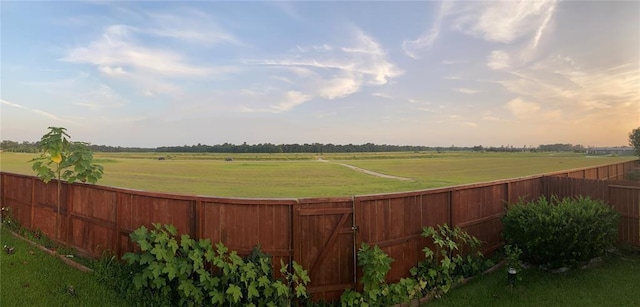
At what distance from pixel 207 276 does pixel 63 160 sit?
178 inches

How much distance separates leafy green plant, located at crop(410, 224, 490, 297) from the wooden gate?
1.23 metres

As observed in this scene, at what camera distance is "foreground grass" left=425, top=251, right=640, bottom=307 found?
4840 millimetres

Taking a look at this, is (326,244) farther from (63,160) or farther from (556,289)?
(63,160)

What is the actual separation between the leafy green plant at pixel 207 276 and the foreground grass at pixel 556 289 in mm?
2311

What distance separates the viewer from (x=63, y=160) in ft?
21.2

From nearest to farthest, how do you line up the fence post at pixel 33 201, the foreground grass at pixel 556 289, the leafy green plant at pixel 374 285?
the leafy green plant at pixel 374 285, the foreground grass at pixel 556 289, the fence post at pixel 33 201

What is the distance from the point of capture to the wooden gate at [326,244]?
4602mm

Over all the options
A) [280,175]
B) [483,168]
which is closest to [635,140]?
[483,168]

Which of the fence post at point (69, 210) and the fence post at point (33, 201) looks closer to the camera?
the fence post at point (69, 210)

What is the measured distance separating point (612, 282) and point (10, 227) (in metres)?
12.7

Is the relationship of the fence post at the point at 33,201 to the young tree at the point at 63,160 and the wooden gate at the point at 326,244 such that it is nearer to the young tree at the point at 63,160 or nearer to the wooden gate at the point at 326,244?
the young tree at the point at 63,160

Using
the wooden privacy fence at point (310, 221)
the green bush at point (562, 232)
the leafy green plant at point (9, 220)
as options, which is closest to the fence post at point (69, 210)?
the wooden privacy fence at point (310, 221)

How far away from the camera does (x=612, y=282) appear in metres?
5.39

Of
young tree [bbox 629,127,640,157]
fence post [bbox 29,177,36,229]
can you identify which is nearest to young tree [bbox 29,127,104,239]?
fence post [bbox 29,177,36,229]
